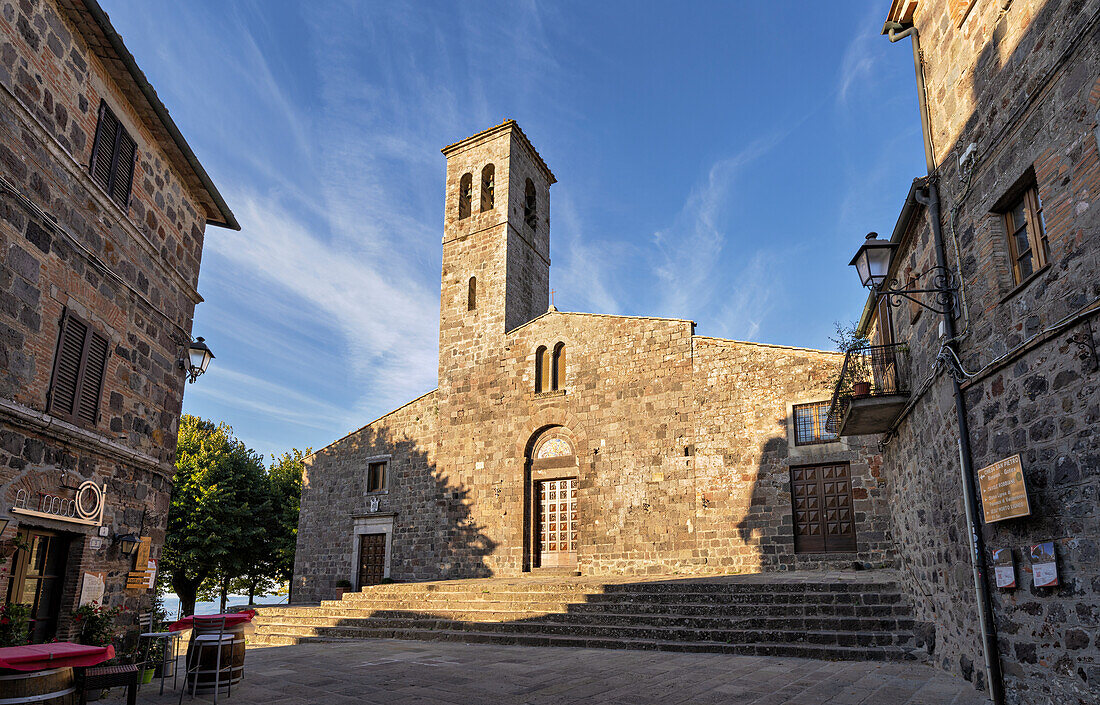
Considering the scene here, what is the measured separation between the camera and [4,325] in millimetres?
6836

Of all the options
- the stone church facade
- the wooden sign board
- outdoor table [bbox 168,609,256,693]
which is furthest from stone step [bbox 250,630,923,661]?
the stone church facade

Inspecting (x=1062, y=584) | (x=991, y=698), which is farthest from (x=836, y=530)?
(x=1062, y=584)

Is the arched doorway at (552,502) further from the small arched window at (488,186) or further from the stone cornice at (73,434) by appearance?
the stone cornice at (73,434)

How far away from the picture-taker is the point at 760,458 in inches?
656

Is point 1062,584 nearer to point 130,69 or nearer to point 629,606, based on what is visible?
point 629,606

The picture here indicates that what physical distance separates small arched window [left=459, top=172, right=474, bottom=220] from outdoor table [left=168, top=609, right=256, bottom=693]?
17.8 m

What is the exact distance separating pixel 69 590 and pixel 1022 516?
982cm

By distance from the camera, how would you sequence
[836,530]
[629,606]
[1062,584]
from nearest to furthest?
[1062,584]
[629,606]
[836,530]

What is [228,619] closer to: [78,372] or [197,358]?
[78,372]

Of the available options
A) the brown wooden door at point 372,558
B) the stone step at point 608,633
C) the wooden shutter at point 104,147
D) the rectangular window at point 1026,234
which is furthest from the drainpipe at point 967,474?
the brown wooden door at point 372,558

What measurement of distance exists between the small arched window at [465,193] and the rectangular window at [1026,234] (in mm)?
19048

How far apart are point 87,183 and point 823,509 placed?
15.0 meters

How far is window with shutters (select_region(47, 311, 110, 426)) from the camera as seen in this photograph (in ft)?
25.5

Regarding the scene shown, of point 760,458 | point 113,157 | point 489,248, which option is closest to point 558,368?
point 489,248
